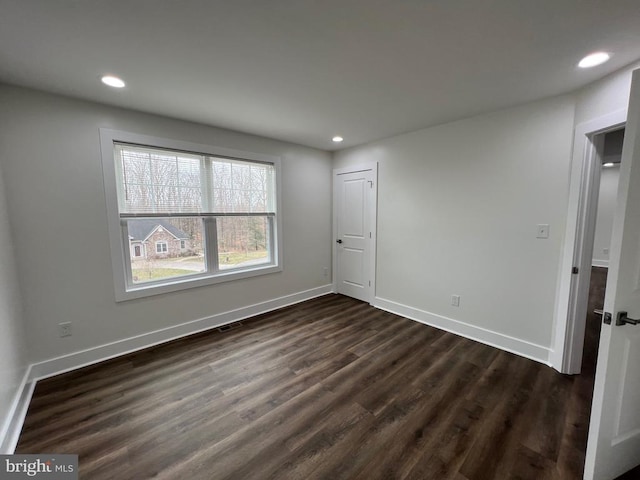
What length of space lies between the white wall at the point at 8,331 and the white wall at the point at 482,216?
3561 millimetres

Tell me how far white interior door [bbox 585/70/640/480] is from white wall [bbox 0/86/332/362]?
3.31 m

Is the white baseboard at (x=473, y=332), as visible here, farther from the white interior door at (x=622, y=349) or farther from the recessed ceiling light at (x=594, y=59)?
the recessed ceiling light at (x=594, y=59)

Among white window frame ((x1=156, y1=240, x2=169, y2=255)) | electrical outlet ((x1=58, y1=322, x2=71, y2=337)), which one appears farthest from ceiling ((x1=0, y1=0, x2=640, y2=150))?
electrical outlet ((x1=58, y1=322, x2=71, y2=337))

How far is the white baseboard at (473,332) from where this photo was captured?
95.3 inches

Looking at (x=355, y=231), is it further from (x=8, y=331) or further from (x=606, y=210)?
(x=606, y=210)

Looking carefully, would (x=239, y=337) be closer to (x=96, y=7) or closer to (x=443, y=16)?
(x=96, y=7)

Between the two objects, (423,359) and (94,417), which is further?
(423,359)

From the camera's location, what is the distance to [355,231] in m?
4.02

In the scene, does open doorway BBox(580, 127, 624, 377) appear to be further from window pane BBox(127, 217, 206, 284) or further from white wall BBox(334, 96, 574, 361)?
window pane BBox(127, 217, 206, 284)

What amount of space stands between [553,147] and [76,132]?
13.6 ft

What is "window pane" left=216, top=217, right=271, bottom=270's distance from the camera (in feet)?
10.6

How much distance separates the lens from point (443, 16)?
1.29 m

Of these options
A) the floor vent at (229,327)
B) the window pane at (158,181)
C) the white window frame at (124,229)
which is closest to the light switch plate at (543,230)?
the white window frame at (124,229)

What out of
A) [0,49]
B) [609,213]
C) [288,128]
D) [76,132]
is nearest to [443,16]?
[288,128]
